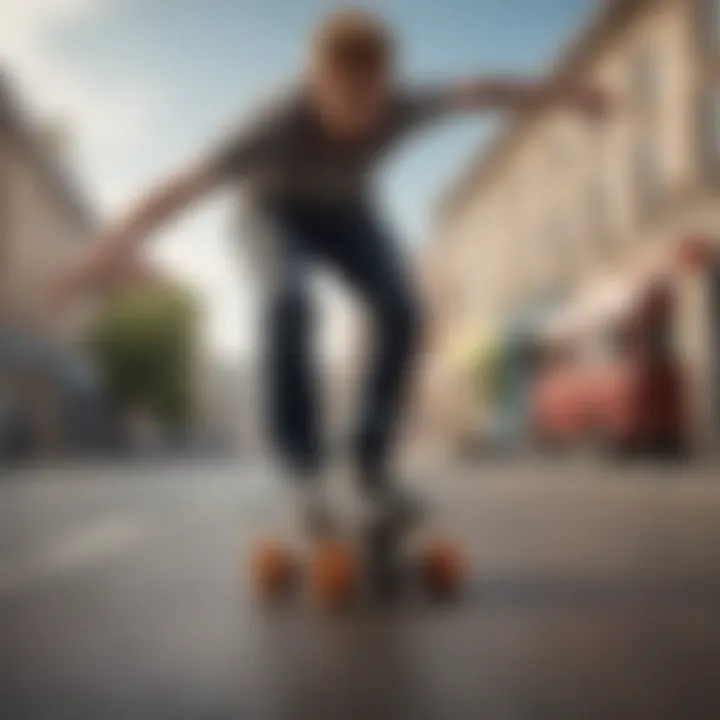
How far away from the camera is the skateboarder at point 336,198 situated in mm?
978

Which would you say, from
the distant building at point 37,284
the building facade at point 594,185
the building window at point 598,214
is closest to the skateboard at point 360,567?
the building facade at point 594,185

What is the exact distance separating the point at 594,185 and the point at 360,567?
1.69ft

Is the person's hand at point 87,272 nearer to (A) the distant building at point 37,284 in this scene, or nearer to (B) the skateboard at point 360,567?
(A) the distant building at point 37,284

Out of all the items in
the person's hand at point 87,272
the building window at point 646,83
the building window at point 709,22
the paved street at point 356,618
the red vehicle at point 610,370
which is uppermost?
the building window at point 709,22

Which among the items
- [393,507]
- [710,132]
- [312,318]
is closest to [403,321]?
[312,318]

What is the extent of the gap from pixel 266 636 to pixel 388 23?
1.93ft

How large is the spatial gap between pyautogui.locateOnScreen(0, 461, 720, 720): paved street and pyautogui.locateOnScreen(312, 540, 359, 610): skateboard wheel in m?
0.04

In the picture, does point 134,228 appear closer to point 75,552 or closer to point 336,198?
point 336,198

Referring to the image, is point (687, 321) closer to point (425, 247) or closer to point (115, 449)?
point (425, 247)

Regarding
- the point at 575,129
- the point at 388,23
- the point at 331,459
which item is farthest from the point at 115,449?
the point at 575,129

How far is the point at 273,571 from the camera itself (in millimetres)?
1012

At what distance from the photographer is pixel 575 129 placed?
110cm

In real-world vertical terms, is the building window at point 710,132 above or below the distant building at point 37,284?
above

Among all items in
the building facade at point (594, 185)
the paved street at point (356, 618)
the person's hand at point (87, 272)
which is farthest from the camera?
the building facade at point (594, 185)
